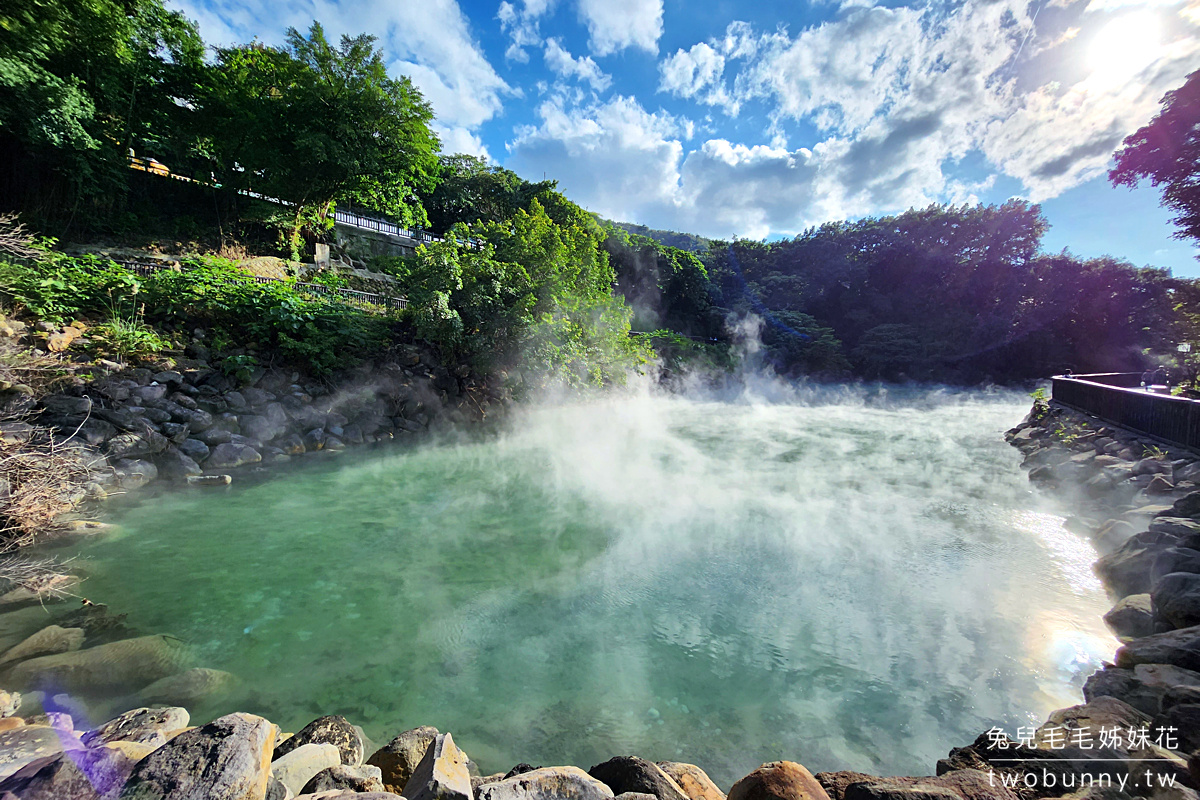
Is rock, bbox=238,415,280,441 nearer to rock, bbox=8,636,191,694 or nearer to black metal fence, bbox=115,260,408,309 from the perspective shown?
black metal fence, bbox=115,260,408,309

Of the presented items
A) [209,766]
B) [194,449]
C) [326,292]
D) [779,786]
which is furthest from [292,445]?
[779,786]

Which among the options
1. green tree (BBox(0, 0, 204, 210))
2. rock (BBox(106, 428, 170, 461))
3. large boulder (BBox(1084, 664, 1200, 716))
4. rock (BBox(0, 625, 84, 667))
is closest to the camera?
large boulder (BBox(1084, 664, 1200, 716))

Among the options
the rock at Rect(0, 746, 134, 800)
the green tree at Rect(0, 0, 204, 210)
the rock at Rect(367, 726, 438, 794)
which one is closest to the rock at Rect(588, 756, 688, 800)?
the rock at Rect(367, 726, 438, 794)

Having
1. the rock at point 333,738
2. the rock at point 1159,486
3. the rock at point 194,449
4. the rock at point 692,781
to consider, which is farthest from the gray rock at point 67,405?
the rock at point 1159,486

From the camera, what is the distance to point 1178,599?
3.07 meters

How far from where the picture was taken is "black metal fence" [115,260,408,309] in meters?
8.69

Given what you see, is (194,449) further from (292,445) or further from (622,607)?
(622,607)

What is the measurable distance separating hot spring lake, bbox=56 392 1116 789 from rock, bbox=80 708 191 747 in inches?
14.6

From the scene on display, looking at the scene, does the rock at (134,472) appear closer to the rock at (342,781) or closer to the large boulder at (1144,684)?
the rock at (342,781)

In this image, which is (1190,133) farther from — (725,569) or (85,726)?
(85,726)

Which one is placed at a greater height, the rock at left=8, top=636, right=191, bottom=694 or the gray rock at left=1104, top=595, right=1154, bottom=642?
the gray rock at left=1104, top=595, right=1154, bottom=642

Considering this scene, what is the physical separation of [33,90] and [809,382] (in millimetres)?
32099

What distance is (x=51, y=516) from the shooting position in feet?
13.8

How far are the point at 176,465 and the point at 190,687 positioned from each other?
462 centimetres
